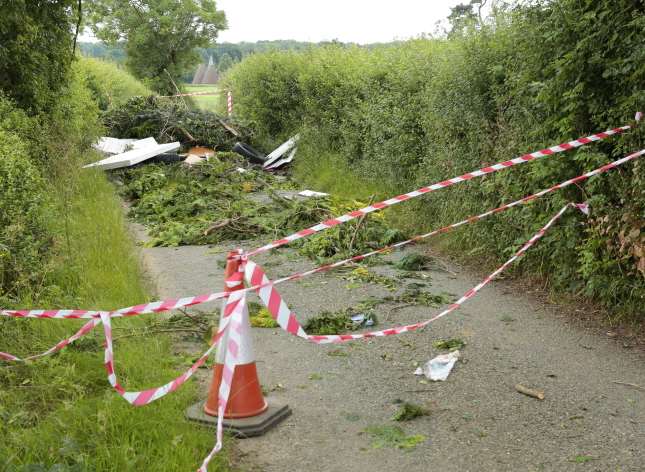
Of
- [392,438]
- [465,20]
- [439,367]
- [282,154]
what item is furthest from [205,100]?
[392,438]

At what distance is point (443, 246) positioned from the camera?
991 centimetres

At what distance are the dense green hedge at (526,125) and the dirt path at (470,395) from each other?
2.44ft

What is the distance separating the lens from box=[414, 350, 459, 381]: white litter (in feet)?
18.3

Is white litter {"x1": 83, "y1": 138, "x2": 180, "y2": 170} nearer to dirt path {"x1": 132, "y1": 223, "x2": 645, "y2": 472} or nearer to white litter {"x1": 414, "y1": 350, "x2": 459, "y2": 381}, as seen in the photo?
dirt path {"x1": 132, "y1": 223, "x2": 645, "y2": 472}

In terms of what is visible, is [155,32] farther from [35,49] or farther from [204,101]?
[35,49]

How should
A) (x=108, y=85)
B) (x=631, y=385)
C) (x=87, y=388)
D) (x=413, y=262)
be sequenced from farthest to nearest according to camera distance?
(x=108, y=85)
(x=413, y=262)
(x=631, y=385)
(x=87, y=388)

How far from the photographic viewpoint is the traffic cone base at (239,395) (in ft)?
15.2

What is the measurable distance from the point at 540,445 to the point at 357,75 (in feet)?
38.9

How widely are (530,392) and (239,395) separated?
6.77 ft

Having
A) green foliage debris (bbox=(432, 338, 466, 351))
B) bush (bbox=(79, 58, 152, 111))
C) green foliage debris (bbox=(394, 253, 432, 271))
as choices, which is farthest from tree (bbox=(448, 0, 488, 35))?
bush (bbox=(79, 58, 152, 111))

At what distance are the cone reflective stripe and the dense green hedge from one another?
3.52m

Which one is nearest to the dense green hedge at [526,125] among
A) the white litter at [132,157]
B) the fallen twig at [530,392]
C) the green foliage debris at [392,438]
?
the fallen twig at [530,392]

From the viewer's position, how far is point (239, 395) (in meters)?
4.64

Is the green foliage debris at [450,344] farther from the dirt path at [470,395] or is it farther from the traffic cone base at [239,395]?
the traffic cone base at [239,395]
